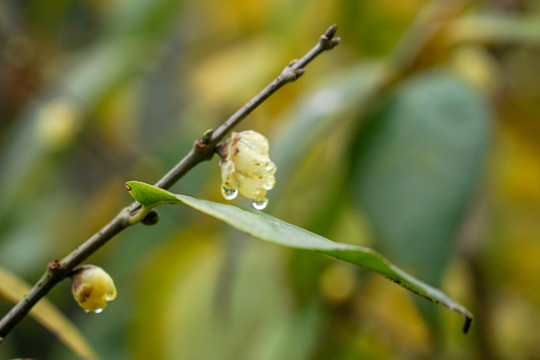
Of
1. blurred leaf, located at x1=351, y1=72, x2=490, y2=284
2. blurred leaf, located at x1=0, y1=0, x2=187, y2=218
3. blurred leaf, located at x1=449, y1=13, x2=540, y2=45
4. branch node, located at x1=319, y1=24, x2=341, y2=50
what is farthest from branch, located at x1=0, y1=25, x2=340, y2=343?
blurred leaf, located at x1=0, y1=0, x2=187, y2=218

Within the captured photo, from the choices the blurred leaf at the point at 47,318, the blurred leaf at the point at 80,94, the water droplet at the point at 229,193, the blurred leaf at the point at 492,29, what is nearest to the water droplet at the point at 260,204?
the water droplet at the point at 229,193

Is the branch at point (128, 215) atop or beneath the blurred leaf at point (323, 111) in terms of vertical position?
beneath

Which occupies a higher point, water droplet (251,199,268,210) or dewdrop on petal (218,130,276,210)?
dewdrop on petal (218,130,276,210)

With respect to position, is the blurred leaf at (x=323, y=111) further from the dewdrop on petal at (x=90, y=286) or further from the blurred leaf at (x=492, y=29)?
the dewdrop on petal at (x=90, y=286)

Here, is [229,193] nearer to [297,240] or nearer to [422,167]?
[297,240]

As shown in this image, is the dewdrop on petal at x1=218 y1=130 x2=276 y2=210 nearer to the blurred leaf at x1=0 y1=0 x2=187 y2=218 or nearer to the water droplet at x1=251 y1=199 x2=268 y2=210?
the water droplet at x1=251 y1=199 x2=268 y2=210

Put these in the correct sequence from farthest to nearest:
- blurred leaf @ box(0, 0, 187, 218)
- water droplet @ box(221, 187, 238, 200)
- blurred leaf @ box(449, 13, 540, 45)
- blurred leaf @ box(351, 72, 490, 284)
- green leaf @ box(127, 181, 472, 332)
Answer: blurred leaf @ box(0, 0, 187, 218)
blurred leaf @ box(449, 13, 540, 45)
blurred leaf @ box(351, 72, 490, 284)
water droplet @ box(221, 187, 238, 200)
green leaf @ box(127, 181, 472, 332)
